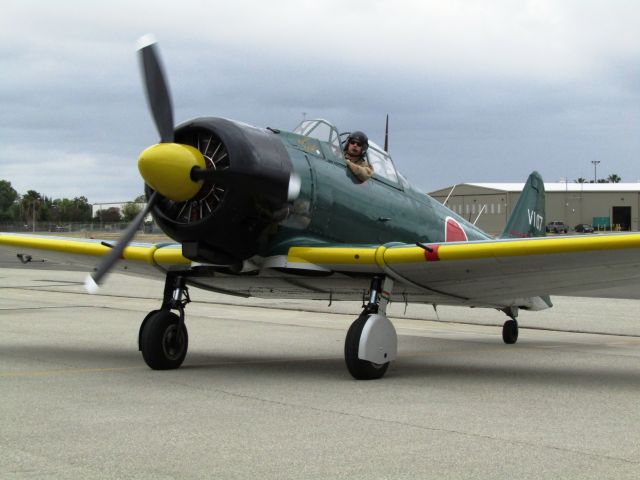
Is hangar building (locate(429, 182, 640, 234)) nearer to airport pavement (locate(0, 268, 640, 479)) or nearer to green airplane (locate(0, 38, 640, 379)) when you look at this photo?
airport pavement (locate(0, 268, 640, 479))

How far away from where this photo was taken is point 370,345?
822 cm

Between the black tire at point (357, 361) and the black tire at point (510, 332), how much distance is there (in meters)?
5.06

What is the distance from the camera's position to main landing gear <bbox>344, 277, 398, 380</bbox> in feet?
26.9

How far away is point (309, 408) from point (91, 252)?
15.5 ft

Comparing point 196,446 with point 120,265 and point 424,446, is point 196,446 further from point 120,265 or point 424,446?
point 120,265

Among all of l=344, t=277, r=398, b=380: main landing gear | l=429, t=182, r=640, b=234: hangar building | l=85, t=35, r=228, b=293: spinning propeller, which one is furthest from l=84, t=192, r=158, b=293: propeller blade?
l=429, t=182, r=640, b=234: hangar building

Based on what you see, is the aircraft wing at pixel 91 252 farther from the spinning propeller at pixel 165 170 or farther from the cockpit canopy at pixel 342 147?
the cockpit canopy at pixel 342 147

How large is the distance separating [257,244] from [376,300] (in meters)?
1.32

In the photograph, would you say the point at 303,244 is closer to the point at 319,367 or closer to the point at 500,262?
the point at 319,367

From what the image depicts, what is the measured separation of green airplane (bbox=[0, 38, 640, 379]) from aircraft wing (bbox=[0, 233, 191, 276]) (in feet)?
0.10

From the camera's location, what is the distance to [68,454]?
483cm

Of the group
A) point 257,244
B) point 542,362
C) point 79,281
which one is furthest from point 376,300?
point 79,281

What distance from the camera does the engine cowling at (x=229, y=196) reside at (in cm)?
775

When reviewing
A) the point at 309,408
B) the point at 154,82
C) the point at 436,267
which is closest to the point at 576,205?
the point at 436,267
